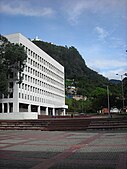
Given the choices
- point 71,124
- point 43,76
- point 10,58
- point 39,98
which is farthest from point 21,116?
point 43,76

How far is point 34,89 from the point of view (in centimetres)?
7138

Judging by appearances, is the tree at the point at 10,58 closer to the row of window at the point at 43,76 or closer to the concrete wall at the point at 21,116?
the concrete wall at the point at 21,116

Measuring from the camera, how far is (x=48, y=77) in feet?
275

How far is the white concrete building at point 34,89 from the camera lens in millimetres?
60562

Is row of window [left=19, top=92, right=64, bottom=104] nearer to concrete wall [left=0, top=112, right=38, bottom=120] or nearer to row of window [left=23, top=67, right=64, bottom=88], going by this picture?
row of window [left=23, top=67, right=64, bottom=88]

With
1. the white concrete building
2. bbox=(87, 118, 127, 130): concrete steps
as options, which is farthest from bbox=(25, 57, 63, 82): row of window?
bbox=(87, 118, 127, 130): concrete steps

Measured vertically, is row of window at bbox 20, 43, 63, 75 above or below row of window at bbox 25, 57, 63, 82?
above

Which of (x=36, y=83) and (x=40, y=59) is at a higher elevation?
(x=40, y=59)

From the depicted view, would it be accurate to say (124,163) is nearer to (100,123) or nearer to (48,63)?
(100,123)

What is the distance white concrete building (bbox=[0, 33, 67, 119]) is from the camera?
60562 millimetres

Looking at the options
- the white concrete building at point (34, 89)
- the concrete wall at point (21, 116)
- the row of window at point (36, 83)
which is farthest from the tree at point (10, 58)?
the row of window at point (36, 83)

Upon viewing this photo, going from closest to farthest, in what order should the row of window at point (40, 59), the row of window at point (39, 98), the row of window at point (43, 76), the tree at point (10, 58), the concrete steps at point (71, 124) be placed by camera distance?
the concrete steps at point (71, 124), the tree at point (10, 58), the row of window at point (39, 98), the row of window at point (40, 59), the row of window at point (43, 76)

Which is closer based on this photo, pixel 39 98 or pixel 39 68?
pixel 39 98

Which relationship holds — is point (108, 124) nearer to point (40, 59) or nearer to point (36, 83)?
point (36, 83)
